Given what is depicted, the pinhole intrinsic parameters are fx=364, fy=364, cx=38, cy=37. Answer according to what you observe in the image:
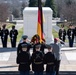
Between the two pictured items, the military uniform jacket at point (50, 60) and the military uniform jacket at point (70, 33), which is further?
the military uniform jacket at point (70, 33)

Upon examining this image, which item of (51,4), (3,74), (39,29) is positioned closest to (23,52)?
(3,74)

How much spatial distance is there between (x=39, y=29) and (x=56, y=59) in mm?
7527

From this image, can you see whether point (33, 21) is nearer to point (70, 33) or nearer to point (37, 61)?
point (70, 33)

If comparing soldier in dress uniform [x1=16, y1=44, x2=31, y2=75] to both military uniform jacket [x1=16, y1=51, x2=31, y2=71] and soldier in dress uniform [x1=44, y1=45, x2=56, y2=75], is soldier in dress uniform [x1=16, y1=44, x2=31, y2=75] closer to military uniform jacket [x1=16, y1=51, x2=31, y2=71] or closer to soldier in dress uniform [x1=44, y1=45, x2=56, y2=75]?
military uniform jacket [x1=16, y1=51, x2=31, y2=71]

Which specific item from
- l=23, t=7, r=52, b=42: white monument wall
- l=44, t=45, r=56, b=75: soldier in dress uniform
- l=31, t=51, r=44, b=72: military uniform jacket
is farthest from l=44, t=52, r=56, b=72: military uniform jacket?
l=23, t=7, r=52, b=42: white monument wall

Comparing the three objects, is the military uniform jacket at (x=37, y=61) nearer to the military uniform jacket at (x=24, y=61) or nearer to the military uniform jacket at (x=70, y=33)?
the military uniform jacket at (x=24, y=61)

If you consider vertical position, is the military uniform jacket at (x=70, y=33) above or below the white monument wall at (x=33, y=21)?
below

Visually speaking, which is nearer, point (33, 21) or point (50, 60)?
point (50, 60)

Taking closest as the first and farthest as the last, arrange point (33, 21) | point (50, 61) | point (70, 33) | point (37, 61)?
point (37, 61), point (50, 61), point (70, 33), point (33, 21)

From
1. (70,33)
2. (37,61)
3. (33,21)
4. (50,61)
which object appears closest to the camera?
(37,61)

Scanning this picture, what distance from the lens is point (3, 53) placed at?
20.9 metres

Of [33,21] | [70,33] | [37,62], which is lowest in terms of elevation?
[70,33]

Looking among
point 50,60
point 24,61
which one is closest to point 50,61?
point 50,60

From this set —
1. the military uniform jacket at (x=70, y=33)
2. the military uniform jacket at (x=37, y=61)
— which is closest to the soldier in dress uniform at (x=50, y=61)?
the military uniform jacket at (x=37, y=61)
